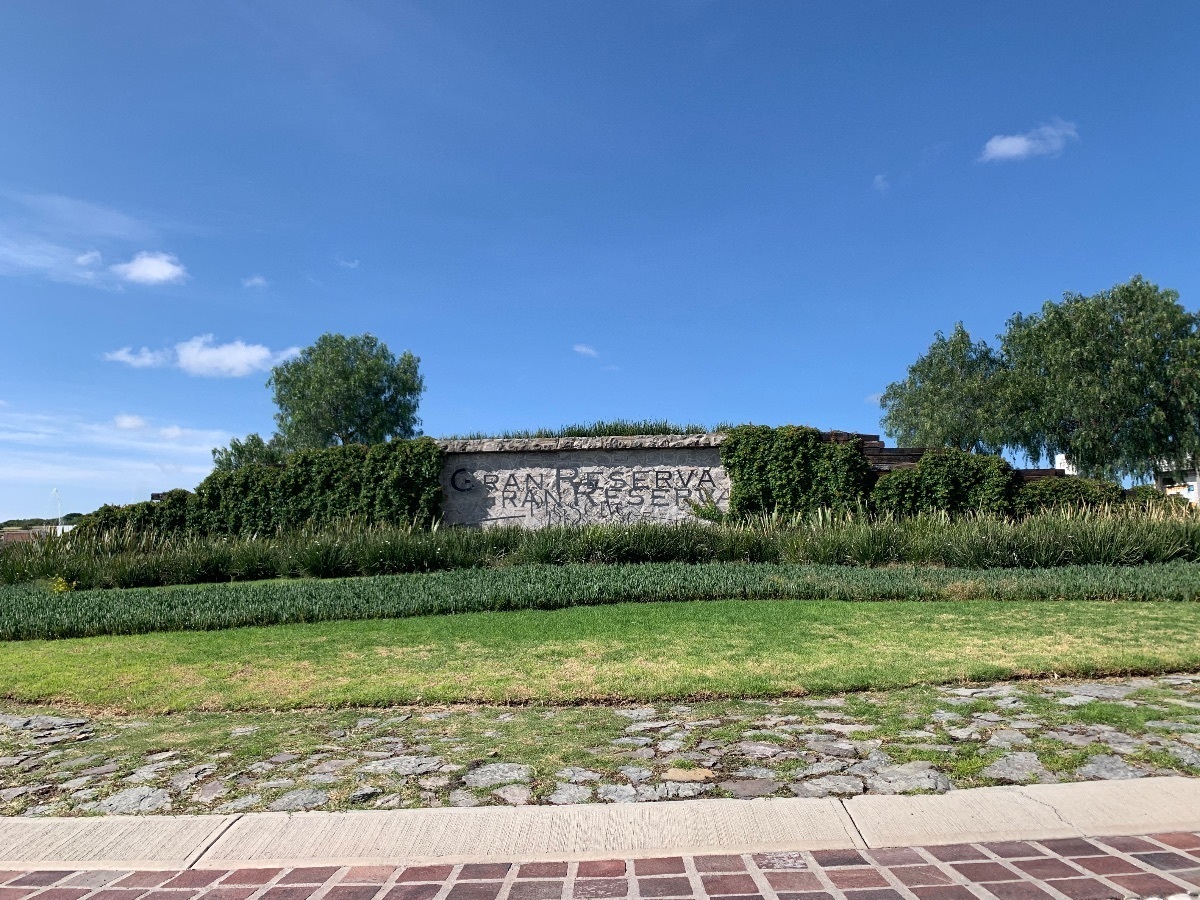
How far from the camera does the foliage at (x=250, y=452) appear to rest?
46312mm

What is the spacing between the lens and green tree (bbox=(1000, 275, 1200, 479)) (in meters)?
33.5

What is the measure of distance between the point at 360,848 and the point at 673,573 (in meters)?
8.33

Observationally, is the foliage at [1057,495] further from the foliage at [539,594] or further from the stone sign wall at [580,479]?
the stone sign wall at [580,479]

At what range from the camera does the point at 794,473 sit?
17719mm

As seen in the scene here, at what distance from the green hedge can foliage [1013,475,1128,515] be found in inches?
513

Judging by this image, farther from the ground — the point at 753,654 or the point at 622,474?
the point at 622,474

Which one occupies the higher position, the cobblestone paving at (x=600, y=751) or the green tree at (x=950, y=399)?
the green tree at (x=950, y=399)

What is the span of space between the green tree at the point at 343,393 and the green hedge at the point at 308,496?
2677cm

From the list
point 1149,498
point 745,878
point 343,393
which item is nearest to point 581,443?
point 1149,498

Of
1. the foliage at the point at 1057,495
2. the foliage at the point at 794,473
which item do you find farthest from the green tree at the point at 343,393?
the foliage at the point at 1057,495

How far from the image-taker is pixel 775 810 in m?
3.55

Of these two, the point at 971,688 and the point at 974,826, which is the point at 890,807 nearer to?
the point at 974,826

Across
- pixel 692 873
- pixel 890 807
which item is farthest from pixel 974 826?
pixel 692 873

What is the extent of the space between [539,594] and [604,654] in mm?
3104
